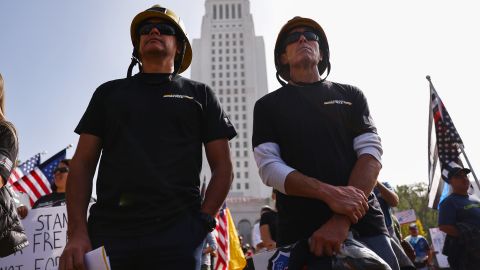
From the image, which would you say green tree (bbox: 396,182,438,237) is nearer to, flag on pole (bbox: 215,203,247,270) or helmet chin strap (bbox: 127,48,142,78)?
flag on pole (bbox: 215,203,247,270)

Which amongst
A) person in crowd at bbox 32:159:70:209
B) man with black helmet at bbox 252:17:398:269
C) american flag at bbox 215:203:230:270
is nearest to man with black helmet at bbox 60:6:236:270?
man with black helmet at bbox 252:17:398:269

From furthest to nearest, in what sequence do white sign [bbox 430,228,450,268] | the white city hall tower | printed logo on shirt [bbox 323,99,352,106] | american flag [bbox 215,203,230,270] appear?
the white city hall tower, white sign [bbox 430,228,450,268], american flag [bbox 215,203,230,270], printed logo on shirt [bbox 323,99,352,106]

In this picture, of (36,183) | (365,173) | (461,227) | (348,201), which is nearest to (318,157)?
(365,173)

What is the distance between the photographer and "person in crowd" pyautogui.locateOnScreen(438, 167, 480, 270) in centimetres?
539

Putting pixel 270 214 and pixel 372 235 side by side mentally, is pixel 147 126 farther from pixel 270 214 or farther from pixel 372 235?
pixel 270 214

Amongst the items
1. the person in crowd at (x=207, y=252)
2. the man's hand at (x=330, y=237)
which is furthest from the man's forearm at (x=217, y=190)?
the person in crowd at (x=207, y=252)

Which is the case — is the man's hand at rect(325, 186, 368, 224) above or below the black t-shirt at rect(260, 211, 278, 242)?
above

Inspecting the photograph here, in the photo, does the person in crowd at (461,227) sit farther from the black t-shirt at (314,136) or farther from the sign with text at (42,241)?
the sign with text at (42,241)

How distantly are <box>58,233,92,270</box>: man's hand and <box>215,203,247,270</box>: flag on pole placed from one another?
6472 mm

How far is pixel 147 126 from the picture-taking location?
7.55ft

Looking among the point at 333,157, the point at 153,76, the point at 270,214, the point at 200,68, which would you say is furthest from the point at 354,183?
the point at 200,68

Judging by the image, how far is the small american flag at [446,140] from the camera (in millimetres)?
7832

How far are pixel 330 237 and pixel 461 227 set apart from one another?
4509mm

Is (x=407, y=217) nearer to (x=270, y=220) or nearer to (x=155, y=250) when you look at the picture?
(x=270, y=220)
